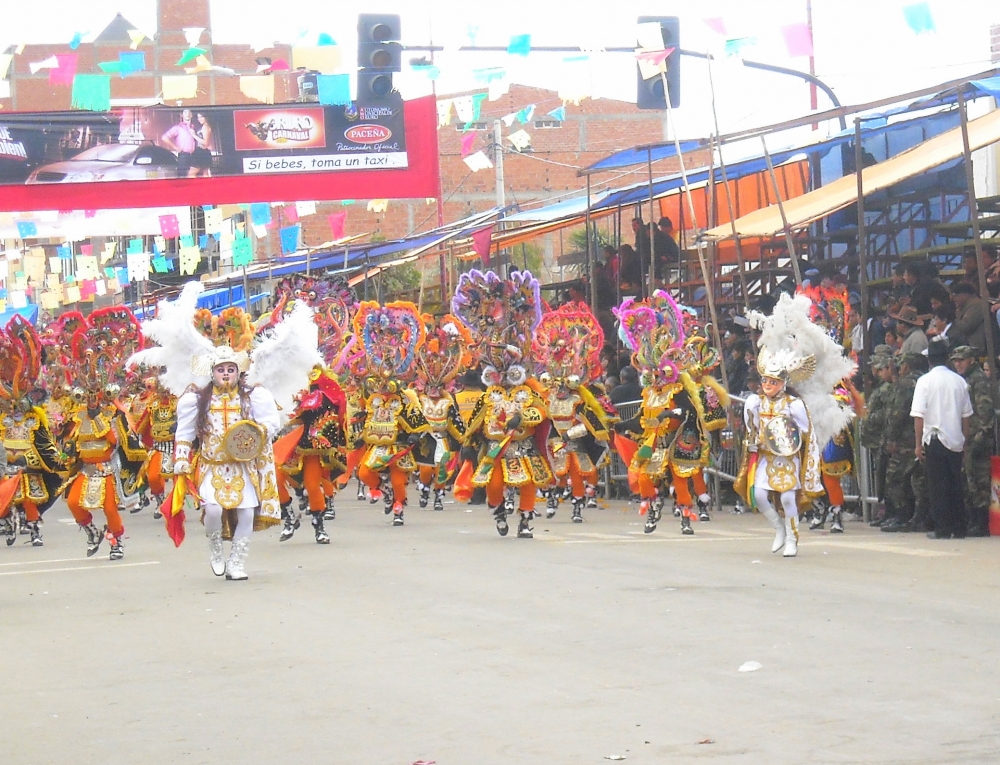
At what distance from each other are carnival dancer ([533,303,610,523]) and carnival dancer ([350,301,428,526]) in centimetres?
152

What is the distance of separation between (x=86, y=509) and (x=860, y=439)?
746 cm

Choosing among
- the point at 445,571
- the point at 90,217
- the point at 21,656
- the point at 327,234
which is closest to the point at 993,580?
the point at 445,571

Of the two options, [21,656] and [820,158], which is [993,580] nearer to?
[21,656]

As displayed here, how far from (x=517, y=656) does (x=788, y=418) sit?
5.35 metres

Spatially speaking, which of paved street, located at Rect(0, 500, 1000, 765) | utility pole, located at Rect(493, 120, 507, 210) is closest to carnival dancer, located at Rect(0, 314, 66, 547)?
paved street, located at Rect(0, 500, 1000, 765)

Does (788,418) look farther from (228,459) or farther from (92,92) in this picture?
(92,92)

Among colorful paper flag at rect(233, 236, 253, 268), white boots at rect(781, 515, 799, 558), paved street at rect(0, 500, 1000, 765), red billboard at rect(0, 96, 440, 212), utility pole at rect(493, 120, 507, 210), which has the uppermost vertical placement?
utility pole at rect(493, 120, 507, 210)

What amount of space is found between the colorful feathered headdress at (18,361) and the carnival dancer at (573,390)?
17.0 feet

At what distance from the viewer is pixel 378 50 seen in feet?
62.5

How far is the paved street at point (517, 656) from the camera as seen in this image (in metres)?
6.45

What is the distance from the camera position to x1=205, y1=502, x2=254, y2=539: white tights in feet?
40.2

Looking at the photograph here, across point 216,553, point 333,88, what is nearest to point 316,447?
point 216,553

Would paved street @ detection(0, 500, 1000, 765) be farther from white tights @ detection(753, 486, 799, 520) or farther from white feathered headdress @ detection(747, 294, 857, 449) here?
white feathered headdress @ detection(747, 294, 857, 449)

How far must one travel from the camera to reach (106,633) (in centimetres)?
987
